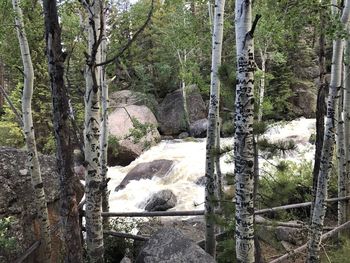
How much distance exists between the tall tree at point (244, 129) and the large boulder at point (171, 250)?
2.41 ft

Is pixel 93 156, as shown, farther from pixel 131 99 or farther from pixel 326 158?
pixel 131 99

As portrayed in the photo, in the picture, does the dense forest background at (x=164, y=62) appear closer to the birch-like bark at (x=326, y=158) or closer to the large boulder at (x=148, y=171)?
the large boulder at (x=148, y=171)

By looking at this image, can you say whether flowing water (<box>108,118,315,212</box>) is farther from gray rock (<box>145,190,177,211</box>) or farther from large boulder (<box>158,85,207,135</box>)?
large boulder (<box>158,85,207,135</box>)

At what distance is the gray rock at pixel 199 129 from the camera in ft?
67.8

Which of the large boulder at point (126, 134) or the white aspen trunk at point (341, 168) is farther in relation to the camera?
the large boulder at point (126, 134)

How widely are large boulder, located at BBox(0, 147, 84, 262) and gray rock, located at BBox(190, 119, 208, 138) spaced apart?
48.3 ft

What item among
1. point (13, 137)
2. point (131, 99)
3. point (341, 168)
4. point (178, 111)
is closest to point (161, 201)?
point (341, 168)

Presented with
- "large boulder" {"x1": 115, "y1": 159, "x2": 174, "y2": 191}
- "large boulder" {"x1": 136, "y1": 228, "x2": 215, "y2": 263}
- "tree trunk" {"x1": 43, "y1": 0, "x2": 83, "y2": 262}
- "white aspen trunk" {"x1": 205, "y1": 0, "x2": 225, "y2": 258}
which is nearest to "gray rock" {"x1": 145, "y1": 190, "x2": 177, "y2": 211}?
"large boulder" {"x1": 115, "y1": 159, "x2": 174, "y2": 191}

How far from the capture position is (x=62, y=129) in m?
3.33

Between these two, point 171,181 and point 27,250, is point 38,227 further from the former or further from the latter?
point 171,181

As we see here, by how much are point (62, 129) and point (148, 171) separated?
432 inches

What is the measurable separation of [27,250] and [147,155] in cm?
1171

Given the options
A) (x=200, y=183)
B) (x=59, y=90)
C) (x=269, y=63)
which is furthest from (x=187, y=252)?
(x=269, y=63)

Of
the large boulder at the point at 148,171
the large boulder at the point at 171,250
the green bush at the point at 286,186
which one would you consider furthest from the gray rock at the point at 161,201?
the large boulder at the point at 171,250
